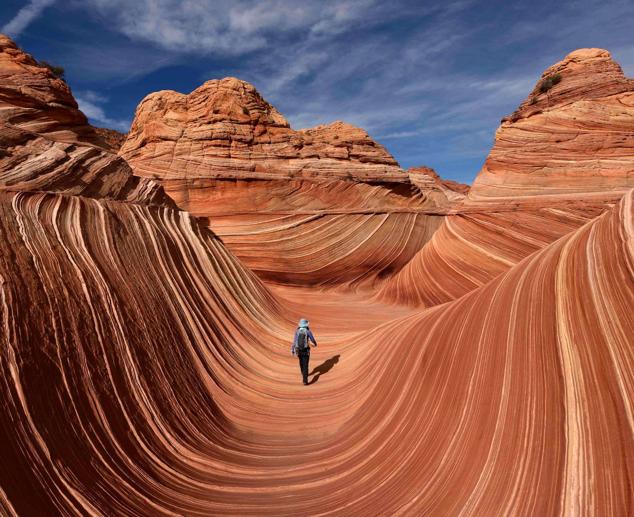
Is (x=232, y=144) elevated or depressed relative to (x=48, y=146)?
elevated

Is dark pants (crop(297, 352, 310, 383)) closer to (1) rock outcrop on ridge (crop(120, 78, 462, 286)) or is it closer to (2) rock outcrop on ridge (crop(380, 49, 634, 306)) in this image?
(2) rock outcrop on ridge (crop(380, 49, 634, 306))

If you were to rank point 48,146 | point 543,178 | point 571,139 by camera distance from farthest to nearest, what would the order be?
point 571,139 < point 543,178 < point 48,146

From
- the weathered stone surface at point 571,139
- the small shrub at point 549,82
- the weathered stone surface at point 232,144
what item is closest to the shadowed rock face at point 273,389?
the weathered stone surface at point 571,139

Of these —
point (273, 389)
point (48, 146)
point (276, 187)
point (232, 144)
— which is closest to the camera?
point (273, 389)

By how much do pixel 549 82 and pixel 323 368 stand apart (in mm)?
9435

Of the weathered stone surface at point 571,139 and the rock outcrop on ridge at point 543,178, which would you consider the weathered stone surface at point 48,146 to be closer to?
the rock outcrop on ridge at point 543,178

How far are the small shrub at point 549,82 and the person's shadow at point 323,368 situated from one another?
29.5 ft

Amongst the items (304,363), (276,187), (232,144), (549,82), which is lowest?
(304,363)

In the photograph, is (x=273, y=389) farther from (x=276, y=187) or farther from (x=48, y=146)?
(x=276, y=187)

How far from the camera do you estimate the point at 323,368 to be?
5.32m

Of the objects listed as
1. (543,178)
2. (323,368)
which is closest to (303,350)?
(323,368)

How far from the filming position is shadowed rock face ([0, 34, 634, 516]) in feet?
6.70

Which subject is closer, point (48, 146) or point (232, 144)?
point (48, 146)

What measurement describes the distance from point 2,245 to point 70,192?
2177mm
